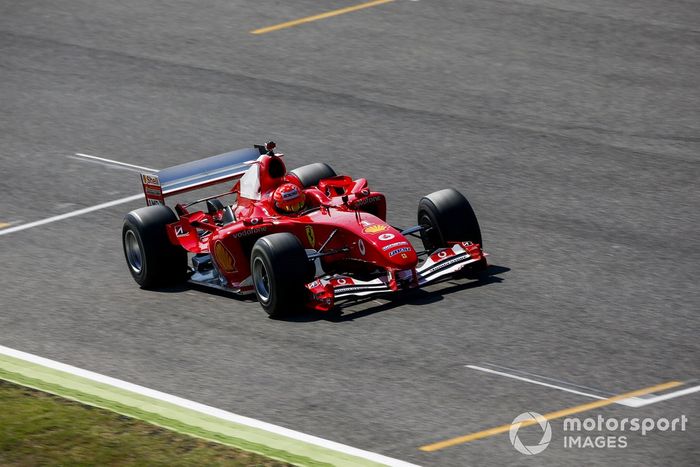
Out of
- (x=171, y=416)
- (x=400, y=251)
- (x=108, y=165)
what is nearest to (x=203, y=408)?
(x=171, y=416)

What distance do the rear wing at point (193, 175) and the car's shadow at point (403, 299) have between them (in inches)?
99.5

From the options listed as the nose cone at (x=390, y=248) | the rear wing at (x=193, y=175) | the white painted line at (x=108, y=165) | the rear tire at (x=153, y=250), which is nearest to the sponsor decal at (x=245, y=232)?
the rear tire at (x=153, y=250)

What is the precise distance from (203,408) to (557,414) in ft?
9.78

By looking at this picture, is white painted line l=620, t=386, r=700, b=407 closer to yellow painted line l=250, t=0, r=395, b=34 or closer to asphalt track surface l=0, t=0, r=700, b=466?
asphalt track surface l=0, t=0, r=700, b=466

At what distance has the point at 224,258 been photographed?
13961 mm

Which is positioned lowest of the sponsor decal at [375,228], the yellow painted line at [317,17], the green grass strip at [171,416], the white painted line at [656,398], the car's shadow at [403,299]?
the white painted line at [656,398]

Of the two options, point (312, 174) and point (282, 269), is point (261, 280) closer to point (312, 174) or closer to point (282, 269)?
point (282, 269)

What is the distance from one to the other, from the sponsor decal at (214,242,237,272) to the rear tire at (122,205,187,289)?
0.62 meters

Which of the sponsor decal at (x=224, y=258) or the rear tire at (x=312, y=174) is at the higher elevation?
the rear tire at (x=312, y=174)

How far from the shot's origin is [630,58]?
23.1m

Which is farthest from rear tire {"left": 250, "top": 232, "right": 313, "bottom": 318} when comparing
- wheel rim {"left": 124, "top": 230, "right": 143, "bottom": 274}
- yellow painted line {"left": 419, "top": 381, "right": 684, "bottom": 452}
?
yellow painted line {"left": 419, "top": 381, "right": 684, "bottom": 452}

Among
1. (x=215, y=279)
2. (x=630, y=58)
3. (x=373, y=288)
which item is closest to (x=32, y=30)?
(x=630, y=58)

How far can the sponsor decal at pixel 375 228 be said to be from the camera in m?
13.4

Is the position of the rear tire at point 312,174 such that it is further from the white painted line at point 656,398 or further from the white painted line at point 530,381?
the white painted line at point 656,398
